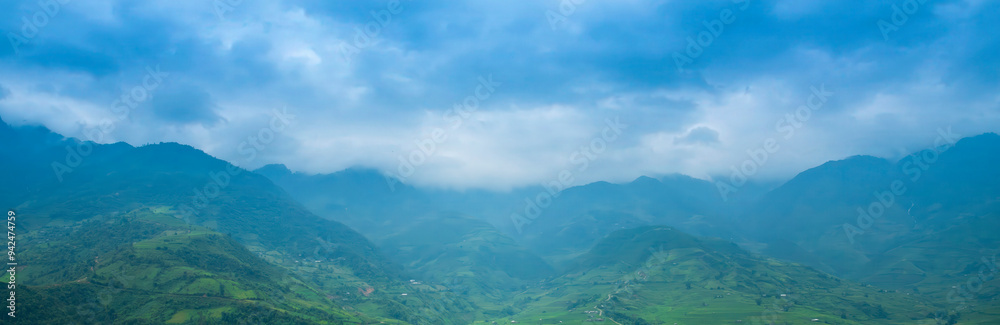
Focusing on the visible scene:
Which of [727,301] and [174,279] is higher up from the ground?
[727,301]

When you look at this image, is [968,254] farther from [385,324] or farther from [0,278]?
[0,278]

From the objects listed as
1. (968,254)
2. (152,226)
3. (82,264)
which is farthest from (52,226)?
(968,254)

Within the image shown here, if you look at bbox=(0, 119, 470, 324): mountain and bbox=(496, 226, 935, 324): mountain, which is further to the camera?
bbox=(496, 226, 935, 324): mountain

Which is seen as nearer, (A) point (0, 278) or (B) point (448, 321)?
(A) point (0, 278)

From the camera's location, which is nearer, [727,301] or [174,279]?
[174,279]

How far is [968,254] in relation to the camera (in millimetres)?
199750

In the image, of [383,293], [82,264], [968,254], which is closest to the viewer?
[82,264]

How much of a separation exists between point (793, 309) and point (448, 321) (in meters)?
101

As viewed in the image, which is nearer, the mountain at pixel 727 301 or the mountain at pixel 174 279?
the mountain at pixel 174 279

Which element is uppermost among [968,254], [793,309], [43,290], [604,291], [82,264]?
[968,254]

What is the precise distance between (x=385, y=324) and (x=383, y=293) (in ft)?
172

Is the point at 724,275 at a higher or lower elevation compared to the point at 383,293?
higher

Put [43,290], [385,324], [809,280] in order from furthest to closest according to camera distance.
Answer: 1. [809,280]
2. [385,324]
3. [43,290]

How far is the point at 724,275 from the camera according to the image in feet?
606
